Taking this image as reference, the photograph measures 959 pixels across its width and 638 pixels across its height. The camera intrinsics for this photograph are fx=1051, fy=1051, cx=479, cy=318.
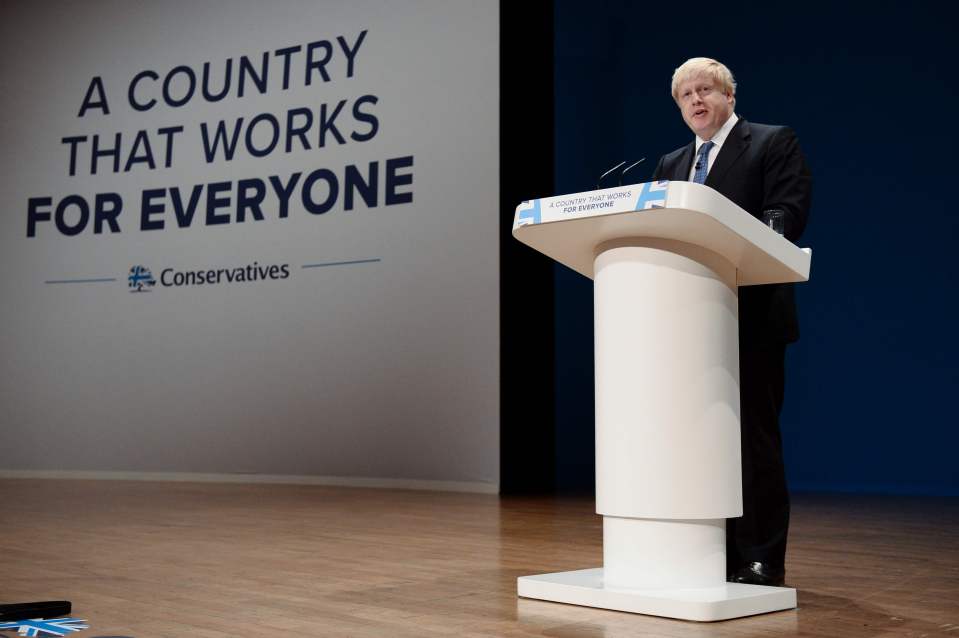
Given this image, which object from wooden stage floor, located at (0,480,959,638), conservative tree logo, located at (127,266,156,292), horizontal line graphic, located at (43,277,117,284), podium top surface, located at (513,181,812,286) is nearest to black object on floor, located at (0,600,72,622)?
wooden stage floor, located at (0,480,959,638)

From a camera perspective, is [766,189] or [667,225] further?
[766,189]

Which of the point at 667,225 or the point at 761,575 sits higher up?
the point at 667,225

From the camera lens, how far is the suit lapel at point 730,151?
2.35 m

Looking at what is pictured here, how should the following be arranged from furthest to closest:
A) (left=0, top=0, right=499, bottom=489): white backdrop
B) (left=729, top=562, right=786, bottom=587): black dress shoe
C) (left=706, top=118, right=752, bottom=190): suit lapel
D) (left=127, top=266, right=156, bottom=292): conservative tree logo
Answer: (left=127, top=266, right=156, bottom=292): conservative tree logo → (left=0, top=0, right=499, bottom=489): white backdrop → (left=706, top=118, right=752, bottom=190): suit lapel → (left=729, top=562, right=786, bottom=587): black dress shoe

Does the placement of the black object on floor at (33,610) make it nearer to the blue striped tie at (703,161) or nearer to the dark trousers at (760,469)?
the dark trousers at (760,469)

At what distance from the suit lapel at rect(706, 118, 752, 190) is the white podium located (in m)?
0.38

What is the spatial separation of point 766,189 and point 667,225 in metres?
0.52

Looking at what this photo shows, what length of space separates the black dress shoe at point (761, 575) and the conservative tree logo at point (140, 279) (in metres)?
5.22

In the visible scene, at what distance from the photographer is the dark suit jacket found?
226cm

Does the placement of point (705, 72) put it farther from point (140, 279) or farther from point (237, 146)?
point (140, 279)

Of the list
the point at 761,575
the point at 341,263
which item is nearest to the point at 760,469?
the point at 761,575

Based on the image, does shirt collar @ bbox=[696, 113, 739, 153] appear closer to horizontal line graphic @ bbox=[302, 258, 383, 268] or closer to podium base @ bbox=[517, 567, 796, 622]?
podium base @ bbox=[517, 567, 796, 622]

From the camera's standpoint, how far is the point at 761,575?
87.0 inches

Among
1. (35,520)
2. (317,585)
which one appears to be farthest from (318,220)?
(317,585)
